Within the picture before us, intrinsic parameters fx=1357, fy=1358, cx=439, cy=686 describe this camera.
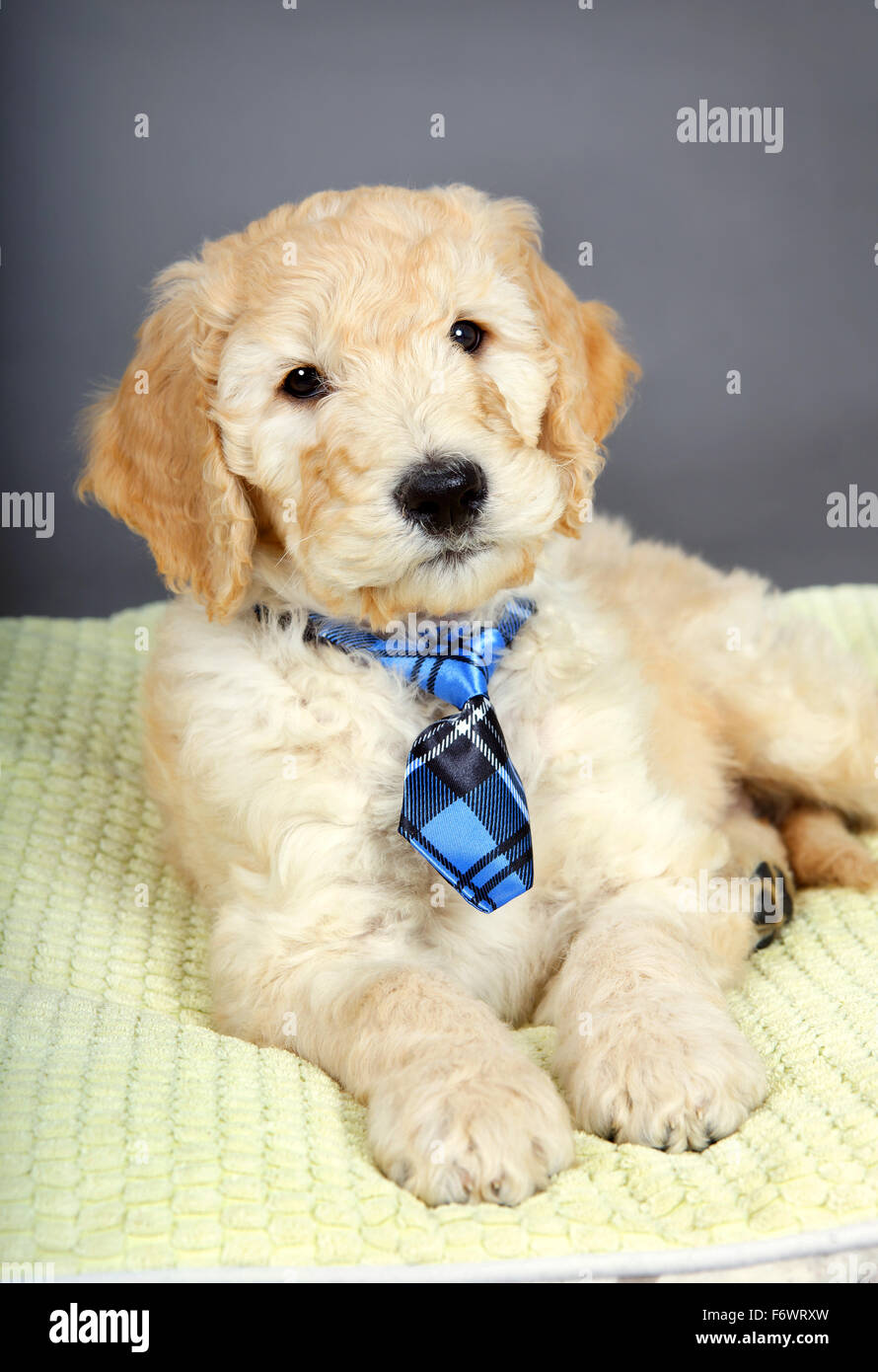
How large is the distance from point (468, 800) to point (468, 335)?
95cm

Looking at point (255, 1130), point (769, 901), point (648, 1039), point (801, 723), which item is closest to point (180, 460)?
point (255, 1130)

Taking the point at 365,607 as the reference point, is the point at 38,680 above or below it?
below

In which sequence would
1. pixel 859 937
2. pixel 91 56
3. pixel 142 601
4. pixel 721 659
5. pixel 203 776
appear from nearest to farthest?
pixel 203 776 < pixel 859 937 < pixel 721 659 < pixel 91 56 < pixel 142 601

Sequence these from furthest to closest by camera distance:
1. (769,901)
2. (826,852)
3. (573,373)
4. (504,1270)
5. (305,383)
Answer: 1. (826,852)
2. (769,901)
3. (573,373)
4. (305,383)
5. (504,1270)

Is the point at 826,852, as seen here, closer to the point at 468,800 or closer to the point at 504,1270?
the point at 468,800

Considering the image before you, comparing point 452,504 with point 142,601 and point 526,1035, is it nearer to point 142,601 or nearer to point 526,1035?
point 526,1035

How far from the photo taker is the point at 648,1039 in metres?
2.29

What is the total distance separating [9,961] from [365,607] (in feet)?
3.82

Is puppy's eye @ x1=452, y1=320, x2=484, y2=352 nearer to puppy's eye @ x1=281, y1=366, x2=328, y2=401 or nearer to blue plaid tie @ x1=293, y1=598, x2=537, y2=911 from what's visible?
puppy's eye @ x1=281, y1=366, x2=328, y2=401

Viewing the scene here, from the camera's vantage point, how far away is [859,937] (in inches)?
121

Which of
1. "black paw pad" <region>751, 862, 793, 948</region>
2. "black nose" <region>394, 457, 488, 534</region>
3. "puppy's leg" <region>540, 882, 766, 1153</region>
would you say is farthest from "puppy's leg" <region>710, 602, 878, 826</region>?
"black nose" <region>394, 457, 488, 534</region>

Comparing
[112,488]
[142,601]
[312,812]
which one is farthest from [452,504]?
[142,601]

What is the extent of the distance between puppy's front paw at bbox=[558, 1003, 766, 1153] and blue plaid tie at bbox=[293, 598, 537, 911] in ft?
1.16

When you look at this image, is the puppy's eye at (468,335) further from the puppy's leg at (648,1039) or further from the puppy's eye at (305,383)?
the puppy's leg at (648,1039)
